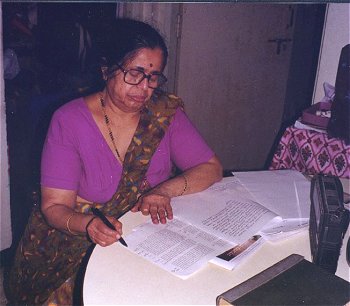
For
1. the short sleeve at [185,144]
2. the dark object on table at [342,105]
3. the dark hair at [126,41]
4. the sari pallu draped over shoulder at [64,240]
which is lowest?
the sari pallu draped over shoulder at [64,240]

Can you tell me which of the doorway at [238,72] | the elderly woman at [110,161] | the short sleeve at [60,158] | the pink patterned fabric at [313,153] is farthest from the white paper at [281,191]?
the doorway at [238,72]

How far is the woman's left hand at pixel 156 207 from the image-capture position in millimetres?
1150

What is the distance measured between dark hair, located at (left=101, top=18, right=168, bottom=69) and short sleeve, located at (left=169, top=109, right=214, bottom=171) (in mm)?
257

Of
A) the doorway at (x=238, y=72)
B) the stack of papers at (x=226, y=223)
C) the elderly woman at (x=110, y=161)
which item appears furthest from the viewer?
the doorway at (x=238, y=72)

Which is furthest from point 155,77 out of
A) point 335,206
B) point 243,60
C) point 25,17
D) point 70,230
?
point 25,17

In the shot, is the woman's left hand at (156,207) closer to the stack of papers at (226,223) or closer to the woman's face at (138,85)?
the stack of papers at (226,223)

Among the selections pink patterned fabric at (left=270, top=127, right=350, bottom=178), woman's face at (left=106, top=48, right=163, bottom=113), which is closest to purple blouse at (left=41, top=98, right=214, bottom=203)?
woman's face at (left=106, top=48, right=163, bottom=113)

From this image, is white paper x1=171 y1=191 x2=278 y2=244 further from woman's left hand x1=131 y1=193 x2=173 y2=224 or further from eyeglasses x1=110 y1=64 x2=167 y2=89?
eyeglasses x1=110 y1=64 x2=167 y2=89

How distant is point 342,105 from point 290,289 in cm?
115

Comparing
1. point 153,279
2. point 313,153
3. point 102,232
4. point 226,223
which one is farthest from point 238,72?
point 153,279

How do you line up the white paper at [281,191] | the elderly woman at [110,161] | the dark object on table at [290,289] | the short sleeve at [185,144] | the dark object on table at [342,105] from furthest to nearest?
the dark object on table at [342,105] < the short sleeve at [185,144] < the elderly woman at [110,161] < the white paper at [281,191] < the dark object on table at [290,289]

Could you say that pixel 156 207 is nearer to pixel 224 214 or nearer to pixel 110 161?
pixel 224 214

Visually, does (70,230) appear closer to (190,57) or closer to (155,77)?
(155,77)

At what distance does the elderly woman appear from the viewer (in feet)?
4.33
